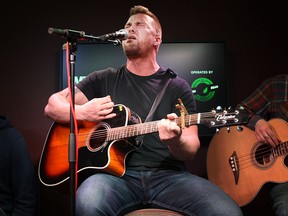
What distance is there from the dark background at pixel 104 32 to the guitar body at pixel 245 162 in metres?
0.53

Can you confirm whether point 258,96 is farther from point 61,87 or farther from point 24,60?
point 24,60

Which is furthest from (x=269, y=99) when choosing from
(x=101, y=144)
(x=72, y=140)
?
(x=72, y=140)

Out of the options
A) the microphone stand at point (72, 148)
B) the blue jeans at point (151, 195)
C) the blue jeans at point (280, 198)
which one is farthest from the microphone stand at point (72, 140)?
the blue jeans at point (280, 198)

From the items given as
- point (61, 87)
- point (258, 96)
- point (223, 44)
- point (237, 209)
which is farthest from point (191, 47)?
→ point (237, 209)

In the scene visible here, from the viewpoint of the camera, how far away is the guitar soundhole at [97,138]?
89.0 inches

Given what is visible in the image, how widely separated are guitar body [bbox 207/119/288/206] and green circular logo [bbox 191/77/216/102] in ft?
1.60

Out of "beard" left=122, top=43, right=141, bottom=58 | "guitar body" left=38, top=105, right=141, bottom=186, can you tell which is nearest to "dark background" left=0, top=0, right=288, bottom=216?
"beard" left=122, top=43, right=141, bottom=58

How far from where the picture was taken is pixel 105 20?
330 centimetres

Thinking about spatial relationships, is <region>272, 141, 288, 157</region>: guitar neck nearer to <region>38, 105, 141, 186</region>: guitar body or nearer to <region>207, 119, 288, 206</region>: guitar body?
<region>207, 119, 288, 206</region>: guitar body

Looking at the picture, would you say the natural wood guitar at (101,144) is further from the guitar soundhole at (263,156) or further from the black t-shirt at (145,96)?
the guitar soundhole at (263,156)

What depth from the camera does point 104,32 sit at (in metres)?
3.29

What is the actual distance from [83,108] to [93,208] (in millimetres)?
677

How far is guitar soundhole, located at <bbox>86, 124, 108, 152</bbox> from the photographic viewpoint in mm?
2262

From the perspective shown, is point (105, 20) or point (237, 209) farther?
point (105, 20)
